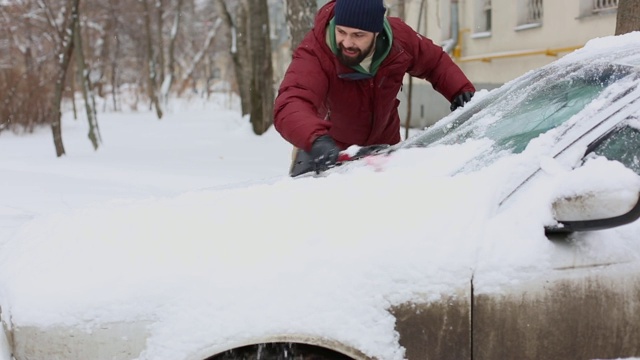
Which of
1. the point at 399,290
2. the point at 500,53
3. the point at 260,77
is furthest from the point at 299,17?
the point at 399,290

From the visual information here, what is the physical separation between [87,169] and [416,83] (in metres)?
9.99

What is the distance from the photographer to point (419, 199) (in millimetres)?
1923

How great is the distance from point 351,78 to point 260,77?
1024 cm

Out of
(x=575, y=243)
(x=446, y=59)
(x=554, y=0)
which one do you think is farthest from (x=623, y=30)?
(x=554, y=0)

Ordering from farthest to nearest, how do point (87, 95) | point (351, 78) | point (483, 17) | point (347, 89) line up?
point (483, 17)
point (87, 95)
point (347, 89)
point (351, 78)

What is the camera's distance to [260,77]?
13211 millimetres

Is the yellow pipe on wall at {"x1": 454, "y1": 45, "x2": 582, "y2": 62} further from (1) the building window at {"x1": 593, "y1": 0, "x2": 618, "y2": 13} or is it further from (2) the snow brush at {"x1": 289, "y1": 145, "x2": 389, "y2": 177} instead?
(2) the snow brush at {"x1": 289, "y1": 145, "x2": 389, "y2": 177}

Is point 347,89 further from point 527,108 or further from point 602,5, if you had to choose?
point 602,5

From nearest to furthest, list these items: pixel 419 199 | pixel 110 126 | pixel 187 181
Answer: pixel 419 199, pixel 187 181, pixel 110 126

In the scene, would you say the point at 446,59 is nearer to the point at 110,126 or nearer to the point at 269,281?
the point at 269,281

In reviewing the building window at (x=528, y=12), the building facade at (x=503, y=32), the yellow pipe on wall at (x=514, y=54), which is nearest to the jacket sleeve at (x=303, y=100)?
the building facade at (x=503, y=32)

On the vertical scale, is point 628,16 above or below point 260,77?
above

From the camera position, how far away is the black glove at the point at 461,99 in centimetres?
340

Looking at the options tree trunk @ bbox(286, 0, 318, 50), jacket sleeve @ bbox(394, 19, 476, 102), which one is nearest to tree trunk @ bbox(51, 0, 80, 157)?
tree trunk @ bbox(286, 0, 318, 50)
